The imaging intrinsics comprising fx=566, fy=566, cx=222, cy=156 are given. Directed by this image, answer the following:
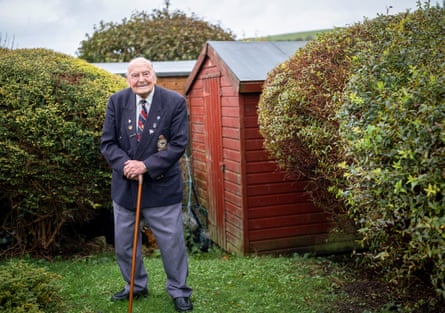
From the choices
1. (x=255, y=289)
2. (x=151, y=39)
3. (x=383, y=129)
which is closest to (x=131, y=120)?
→ (x=255, y=289)

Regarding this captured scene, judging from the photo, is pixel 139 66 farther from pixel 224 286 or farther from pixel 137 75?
pixel 224 286

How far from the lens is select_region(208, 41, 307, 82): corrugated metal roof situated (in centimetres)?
677

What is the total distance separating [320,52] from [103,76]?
266 cm

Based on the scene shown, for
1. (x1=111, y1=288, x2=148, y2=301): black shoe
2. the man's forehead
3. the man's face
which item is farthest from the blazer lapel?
(x1=111, y1=288, x2=148, y2=301): black shoe

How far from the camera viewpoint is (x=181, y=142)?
4.51 meters

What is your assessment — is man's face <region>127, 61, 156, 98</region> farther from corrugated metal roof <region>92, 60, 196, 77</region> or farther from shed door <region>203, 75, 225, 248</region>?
corrugated metal roof <region>92, 60, 196, 77</region>

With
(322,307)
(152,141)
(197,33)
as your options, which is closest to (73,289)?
(152,141)

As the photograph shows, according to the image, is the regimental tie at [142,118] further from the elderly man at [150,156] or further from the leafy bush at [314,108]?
the leafy bush at [314,108]

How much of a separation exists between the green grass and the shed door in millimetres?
1457

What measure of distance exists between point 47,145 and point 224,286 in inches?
91.2

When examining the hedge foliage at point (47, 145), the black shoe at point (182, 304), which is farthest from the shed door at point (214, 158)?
the black shoe at point (182, 304)

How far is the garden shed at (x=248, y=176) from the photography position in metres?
6.80

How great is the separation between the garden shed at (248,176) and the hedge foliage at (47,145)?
150cm

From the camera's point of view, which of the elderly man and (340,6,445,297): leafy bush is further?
the elderly man
